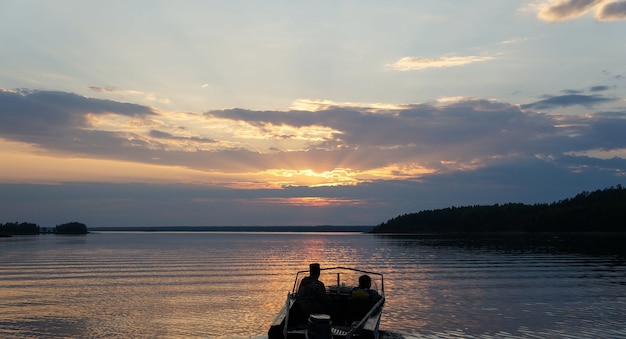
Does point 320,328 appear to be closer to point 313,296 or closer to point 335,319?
point 313,296

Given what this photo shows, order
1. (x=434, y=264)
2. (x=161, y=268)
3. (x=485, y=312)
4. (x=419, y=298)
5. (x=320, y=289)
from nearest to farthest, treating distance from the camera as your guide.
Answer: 1. (x=320, y=289)
2. (x=485, y=312)
3. (x=419, y=298)
4. (x=161, y=268)
5. (x=434, y=264)

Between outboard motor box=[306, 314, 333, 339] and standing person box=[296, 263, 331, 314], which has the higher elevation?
standing person box=[296, 263, 331, 314]

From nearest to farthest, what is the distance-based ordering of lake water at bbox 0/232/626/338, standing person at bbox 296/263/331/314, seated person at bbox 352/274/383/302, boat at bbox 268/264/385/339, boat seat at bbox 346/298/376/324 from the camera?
boat at bbox 268/264/385/339 < standing person at bbox 296/263/331/314 < boat seat at bbox 346/298/376/324 < seated person at bbox 352/274/383/302 < lake water at bbox 0/232/626/338

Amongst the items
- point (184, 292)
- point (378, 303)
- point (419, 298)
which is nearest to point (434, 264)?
point (419, 298)

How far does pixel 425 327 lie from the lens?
24.8 m

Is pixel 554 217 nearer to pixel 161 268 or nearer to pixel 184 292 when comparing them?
pixel 161 268

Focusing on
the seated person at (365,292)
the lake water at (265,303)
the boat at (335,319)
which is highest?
the seated person at (365,292)

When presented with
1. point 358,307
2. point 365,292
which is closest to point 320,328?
point 358,307

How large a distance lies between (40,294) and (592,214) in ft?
583

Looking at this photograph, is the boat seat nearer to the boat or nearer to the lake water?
the boat

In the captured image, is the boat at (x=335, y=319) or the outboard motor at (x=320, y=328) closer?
the outboard motor at (x=320, y=328)

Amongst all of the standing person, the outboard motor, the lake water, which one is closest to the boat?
the outboard motor

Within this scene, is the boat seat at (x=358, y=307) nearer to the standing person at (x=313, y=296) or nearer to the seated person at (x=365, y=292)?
the seated person at (x=365, y=292)

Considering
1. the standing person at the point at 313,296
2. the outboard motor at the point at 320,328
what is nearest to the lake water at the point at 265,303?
the standing person at the point at 313,296
